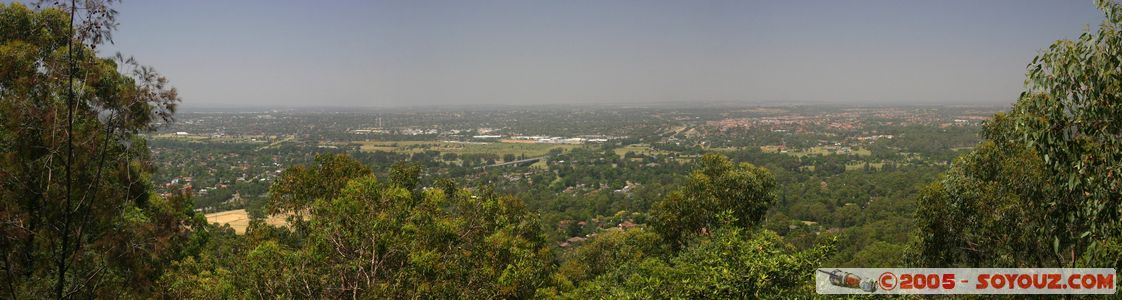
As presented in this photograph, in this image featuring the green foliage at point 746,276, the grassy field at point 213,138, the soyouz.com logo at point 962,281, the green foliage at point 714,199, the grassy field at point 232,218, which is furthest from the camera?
the grassy field at point 213,138

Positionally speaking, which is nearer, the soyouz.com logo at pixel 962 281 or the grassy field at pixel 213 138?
the soyouz.com logo at pixel 962 281

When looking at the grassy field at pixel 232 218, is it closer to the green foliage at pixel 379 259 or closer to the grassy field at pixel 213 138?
the green foliage at pixel 379 259

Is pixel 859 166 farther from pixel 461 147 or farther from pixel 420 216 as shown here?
pixel 420 216

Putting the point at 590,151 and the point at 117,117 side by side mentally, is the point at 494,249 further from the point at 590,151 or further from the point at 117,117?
the point at 590,151

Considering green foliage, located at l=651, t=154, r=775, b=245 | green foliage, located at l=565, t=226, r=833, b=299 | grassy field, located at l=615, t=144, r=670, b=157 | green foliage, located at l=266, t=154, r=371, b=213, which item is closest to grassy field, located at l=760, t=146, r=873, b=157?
grassy field, located at l=615, t=144, r=670, b=157

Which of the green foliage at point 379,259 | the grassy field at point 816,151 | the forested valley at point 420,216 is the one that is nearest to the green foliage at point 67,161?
the forested valley at point 420,216

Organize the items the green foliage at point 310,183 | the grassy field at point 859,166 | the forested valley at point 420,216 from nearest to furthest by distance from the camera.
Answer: the forested valley at point 420,216 → the green foliage at point 310,183 → the grassy field at point 859,166

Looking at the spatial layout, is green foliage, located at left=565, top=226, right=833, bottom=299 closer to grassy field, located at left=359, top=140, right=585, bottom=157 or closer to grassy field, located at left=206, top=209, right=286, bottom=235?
grassy field, located at left=206, top=209, right=286, bottom=235

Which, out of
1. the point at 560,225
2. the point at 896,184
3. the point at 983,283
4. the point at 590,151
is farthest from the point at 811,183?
the point at 983,283
